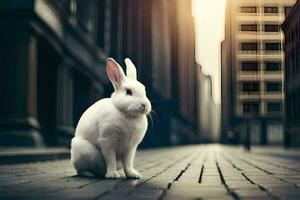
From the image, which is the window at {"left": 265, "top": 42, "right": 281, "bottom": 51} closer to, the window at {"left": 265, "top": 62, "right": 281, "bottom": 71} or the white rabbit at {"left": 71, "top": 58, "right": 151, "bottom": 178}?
the window at {"left": 265, "top": 62, "right": 281, "bottom": 71}

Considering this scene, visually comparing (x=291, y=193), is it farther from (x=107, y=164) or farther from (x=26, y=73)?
(x=26, y=73)

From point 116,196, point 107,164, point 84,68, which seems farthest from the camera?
point 84,68

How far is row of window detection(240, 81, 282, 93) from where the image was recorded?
8556 cm

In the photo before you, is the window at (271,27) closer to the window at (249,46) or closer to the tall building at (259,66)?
the tall building at (259,66)

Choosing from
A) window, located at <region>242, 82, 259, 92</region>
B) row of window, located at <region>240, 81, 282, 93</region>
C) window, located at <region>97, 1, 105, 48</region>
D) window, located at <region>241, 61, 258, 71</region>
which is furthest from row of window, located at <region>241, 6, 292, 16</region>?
window, located at <region>97, 1, 105, 48</region>

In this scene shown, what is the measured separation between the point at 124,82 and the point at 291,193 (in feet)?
6.97

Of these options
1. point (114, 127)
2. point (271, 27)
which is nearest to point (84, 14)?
point (114, 127)

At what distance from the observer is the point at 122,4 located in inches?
1502

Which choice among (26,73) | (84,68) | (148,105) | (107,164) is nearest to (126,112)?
(148,105)

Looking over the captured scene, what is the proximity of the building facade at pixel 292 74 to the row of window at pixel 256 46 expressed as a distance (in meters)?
26.7

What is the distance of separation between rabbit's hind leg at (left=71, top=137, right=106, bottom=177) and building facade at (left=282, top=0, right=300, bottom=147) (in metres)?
41.9

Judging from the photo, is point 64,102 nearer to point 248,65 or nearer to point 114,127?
point 114,127

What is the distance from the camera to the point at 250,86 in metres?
88.0

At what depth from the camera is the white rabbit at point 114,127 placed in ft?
19.4
